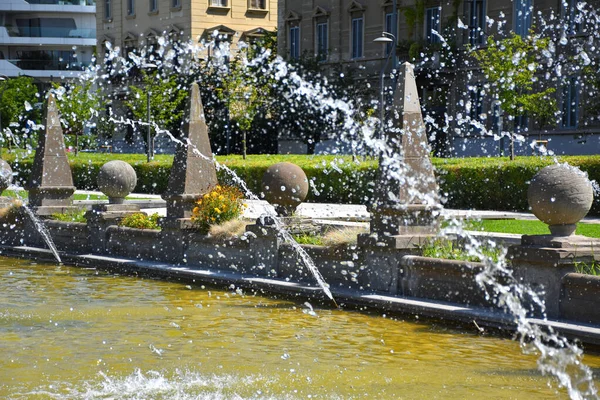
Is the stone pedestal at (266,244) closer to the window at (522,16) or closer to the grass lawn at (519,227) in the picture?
the grass lawn at (519,227)

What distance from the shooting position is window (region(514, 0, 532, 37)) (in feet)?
107

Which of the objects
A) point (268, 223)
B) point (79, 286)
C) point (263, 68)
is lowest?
point (79, 286)

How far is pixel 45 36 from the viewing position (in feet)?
251

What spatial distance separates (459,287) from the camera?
10.6 m

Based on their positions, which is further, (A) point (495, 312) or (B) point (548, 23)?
(B) point (548, 23)

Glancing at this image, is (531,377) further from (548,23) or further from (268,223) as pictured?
(548,23)

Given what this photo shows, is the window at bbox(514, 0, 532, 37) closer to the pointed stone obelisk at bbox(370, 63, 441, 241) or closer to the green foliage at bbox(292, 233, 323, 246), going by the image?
the green foliage at bbox(292, 233, 323, 246)

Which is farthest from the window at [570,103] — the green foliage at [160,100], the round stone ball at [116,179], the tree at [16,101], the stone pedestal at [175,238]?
the tree at [16,101]

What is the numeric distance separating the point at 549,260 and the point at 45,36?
7180cm

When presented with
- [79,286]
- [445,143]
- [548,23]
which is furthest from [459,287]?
[445,143]

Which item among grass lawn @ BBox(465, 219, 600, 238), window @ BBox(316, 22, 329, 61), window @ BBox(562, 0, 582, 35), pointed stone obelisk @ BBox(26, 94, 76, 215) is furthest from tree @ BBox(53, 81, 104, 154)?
grass lawn @ BBox(465, 219, 600, 238)

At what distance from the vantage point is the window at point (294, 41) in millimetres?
45250

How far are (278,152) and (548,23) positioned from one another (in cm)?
1589

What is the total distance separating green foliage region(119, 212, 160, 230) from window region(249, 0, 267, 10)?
4242 centimetres
